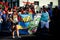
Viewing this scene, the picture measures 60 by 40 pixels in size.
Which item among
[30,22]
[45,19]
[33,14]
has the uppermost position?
[33,14]

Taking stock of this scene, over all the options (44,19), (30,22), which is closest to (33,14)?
(30,22)

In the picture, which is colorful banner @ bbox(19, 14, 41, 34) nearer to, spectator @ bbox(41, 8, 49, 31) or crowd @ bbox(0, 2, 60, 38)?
crowd @ bbox(0, 2, 60, 38)

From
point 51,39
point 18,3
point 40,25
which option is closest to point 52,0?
point 18,3

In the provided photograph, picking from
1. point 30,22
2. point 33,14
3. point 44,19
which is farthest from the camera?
point 33,14

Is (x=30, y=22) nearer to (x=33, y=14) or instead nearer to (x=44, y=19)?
(x=33, y=14)

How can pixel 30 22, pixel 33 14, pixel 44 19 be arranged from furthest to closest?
1. pixel 33 14
2. pixel 30 22
3. pixel 44 19

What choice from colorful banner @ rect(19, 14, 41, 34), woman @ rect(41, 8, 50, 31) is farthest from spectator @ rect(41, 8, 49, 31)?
colorful banner @ rect(19, 14, 41, 34)

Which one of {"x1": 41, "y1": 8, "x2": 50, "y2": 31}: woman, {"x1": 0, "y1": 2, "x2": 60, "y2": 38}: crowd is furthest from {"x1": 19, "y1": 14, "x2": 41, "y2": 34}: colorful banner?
{"x1": 41, "y1": 8, "x2": 50, "y2": 31}: woman

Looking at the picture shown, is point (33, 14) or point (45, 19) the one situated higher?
point (33, 14)

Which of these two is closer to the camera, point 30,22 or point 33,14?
point 30,22

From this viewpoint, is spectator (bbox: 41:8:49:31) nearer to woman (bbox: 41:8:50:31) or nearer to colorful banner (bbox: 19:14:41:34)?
woman (bbox: 41:8:50:31)

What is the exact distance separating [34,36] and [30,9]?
2.61m

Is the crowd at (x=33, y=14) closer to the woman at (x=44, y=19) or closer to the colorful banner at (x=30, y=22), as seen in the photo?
the woman at (x=44, y=19)

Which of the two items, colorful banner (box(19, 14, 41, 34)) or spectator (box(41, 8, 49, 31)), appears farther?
colorful banner (box(19, 14, 41, 34))
